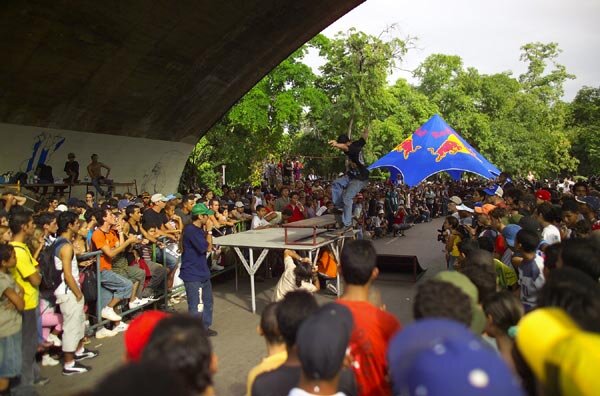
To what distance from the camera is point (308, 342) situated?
2238 mm

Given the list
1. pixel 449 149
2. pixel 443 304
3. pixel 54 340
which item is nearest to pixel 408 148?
pixel 449 149

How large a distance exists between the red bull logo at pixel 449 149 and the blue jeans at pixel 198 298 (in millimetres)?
11551

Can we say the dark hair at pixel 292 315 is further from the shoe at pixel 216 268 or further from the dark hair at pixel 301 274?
the shoe at pixel 216 268

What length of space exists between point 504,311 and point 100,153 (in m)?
18.9

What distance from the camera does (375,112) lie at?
27.1 m

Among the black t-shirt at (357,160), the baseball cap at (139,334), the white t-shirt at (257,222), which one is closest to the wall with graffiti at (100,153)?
the white t-shirt at (257,222)

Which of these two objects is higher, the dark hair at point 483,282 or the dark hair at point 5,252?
the dark hair at point 5,252

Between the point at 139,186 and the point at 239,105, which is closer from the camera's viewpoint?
the point at 139,186

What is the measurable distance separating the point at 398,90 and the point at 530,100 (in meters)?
13.5

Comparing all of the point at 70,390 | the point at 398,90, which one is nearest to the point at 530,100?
the point at 398,90

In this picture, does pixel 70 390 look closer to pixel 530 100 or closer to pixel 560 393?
pixel 560 393

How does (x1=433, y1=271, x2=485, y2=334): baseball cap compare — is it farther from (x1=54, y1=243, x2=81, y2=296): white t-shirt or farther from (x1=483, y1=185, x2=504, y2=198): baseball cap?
Answer: (x1=483, y1=185, x2=504, y2=198): baseball cap

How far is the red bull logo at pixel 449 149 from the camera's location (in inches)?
652

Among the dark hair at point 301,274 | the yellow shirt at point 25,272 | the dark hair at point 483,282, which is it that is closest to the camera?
the dark hair at point 483,282
